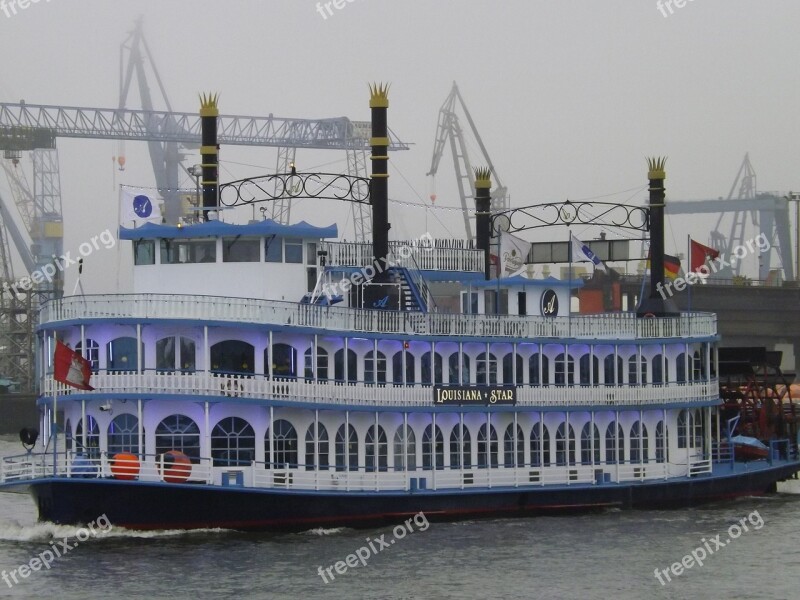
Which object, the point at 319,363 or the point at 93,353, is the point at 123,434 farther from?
the point at 319,363

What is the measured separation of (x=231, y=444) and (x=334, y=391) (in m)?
2.97

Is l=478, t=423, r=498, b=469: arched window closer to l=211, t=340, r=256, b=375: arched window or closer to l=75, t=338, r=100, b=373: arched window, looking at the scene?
l=211, t=340, r=256, b=375: arched window

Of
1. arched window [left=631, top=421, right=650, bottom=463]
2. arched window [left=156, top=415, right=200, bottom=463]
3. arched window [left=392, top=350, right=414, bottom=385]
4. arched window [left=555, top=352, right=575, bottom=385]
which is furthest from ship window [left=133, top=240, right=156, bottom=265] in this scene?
arched window [left=631, top=421, right=650, bottom=463]

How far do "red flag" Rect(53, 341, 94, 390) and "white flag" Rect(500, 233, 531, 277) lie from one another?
51.0 feet

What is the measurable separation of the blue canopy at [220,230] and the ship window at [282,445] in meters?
4.80

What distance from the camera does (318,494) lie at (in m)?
37.2

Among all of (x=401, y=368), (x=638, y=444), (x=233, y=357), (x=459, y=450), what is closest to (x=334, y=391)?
(x=401, y=368)

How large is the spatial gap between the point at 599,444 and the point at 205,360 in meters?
12.8

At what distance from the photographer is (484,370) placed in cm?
4188

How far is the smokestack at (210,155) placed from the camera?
43.6m

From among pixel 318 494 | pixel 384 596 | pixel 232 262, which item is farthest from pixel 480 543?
pixel 232 262

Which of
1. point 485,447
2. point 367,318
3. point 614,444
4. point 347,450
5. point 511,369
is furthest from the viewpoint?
point 614,444

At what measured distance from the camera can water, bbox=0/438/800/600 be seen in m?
31.2

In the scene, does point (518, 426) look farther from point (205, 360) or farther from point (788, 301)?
point (788, 301)
